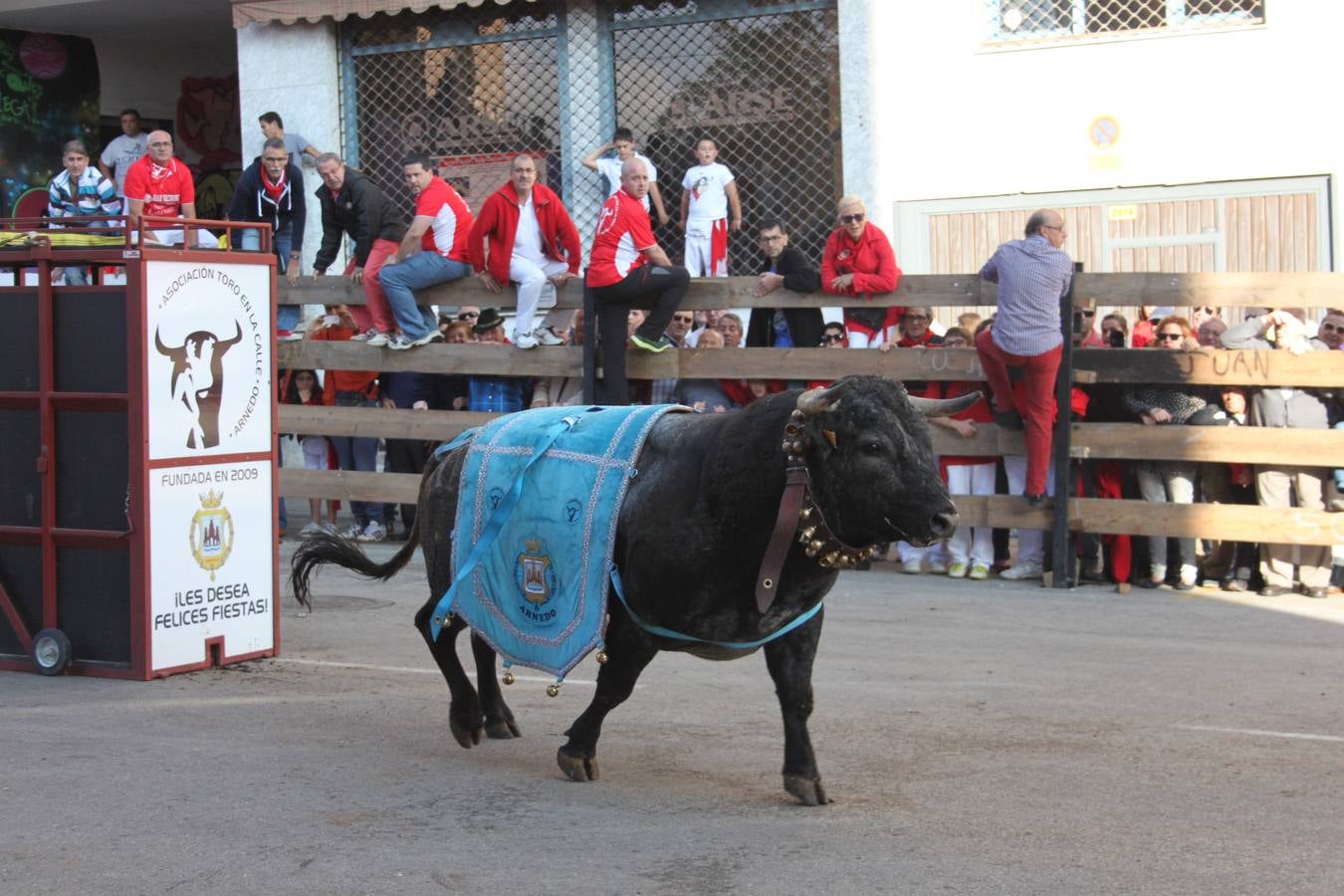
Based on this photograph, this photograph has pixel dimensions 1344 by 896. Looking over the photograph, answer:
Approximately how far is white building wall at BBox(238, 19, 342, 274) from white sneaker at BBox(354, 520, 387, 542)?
16.8 feet

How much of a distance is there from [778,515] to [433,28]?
13381mm

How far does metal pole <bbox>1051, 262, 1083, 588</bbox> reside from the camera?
1141 cm

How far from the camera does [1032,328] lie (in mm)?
11289

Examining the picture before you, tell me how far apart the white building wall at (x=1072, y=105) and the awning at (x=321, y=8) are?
4015mm

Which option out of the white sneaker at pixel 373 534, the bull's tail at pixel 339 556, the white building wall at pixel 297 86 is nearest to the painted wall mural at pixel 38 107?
the white building wall at pixel 297 86

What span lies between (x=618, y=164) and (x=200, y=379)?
825 centimetres

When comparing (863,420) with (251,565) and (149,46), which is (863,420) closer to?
(251,565)

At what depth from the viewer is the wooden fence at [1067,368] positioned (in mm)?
10875

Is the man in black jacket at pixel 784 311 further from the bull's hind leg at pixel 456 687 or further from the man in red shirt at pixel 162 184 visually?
the bull's hind leg at pixel 456 687

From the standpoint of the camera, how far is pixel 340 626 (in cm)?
1021

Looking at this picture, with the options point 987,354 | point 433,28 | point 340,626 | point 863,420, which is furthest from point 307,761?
point 433,28

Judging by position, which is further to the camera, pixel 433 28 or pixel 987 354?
pixel 433 28

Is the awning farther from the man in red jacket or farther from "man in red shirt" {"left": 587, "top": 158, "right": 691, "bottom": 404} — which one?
"man in red shirt" {"left": 587, "top": 158, "right": 691, "bottom": 404}

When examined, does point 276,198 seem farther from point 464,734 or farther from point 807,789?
point 807,789
